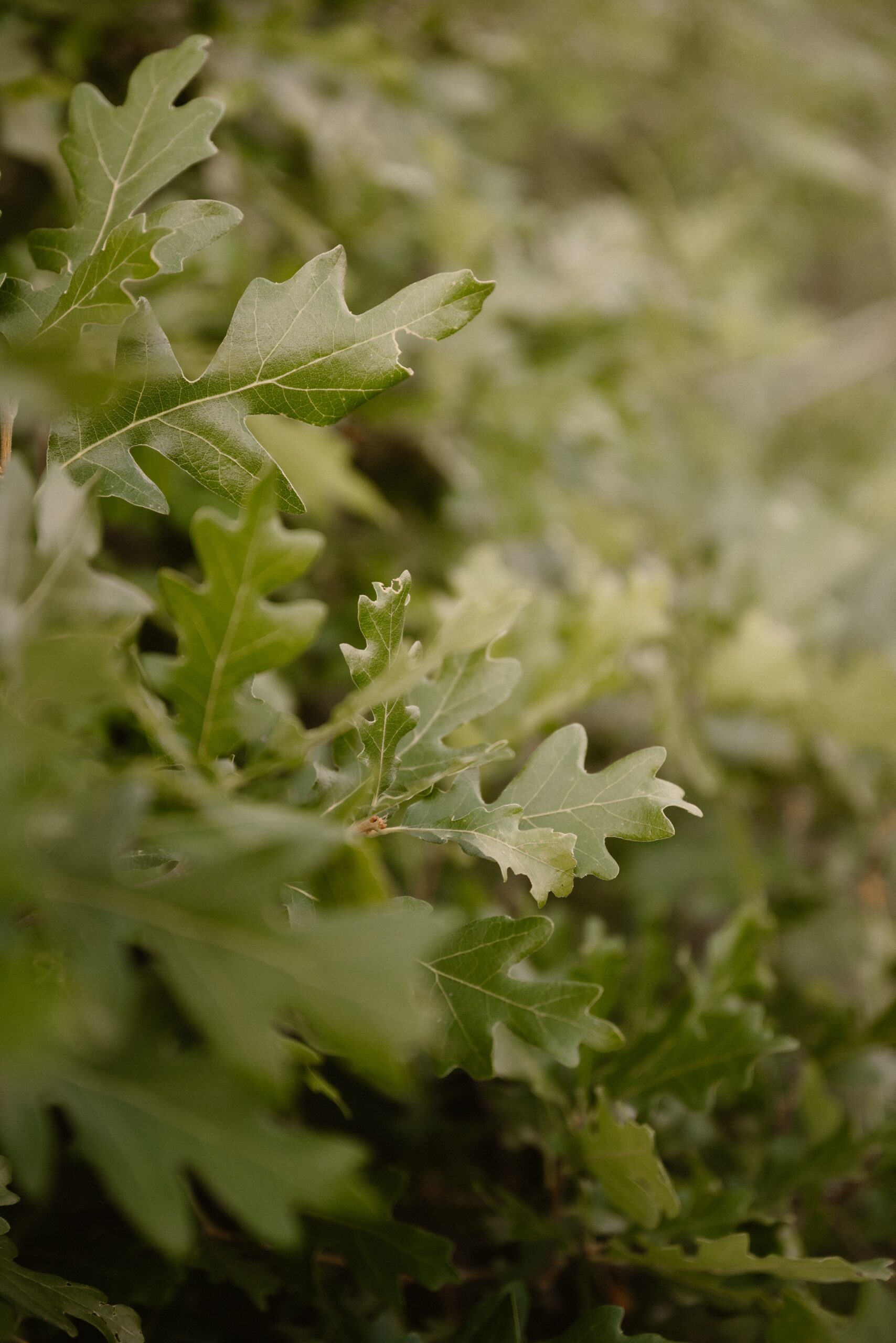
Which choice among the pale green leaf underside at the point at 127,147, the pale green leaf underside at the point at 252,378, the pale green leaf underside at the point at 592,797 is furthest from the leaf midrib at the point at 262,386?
the pale green leaf underside at the point at 592,797

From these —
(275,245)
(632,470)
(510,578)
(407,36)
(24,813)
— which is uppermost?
(407,36)

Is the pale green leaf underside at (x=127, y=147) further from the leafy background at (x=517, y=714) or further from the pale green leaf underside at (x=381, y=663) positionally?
the pale green leaf underside at (x=381, y=663)

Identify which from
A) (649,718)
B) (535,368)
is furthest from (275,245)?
(649,718)

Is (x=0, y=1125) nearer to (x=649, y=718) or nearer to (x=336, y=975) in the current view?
(x=336, y=975)

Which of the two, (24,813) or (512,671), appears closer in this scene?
(24,813)

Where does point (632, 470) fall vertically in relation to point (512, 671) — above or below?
below

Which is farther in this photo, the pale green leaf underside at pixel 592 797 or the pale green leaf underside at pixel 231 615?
the pale green leaf underside at pixel 592 797

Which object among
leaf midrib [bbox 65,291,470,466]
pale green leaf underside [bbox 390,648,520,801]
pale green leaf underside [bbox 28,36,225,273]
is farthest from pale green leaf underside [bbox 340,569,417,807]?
pale green leaf underside [bbox 28,36,225,273]

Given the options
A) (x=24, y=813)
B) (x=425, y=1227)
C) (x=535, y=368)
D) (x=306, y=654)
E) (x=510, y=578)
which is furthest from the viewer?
(x=535, y=368)
